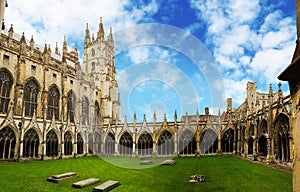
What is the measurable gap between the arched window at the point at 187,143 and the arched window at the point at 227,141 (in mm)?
3812

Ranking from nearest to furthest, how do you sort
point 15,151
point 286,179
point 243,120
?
point 286,179 → point 15,151 → point 243,120

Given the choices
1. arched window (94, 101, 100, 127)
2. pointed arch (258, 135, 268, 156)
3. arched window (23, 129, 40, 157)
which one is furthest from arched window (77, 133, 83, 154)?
pointed arch (258, 135, 268, 156)

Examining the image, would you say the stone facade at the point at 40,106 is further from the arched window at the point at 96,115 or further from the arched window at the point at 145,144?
the arched window at the point at 145,144

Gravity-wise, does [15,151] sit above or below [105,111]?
below

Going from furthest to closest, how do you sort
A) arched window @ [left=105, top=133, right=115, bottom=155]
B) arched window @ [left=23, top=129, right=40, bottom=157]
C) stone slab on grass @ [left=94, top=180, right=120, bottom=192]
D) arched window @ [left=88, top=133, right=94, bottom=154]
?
arched window @ [left=88, top=133, right=94, bottom=154]
arched window @ [left=105, top=133, right=115, bottom=155]
arched window @ [left=23, top=129, right=40, bottom=157]
stone slab on grass @ [left=94, top=180, right=120, bottom=192]

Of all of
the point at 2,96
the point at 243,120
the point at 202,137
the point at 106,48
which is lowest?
the point at 202,137

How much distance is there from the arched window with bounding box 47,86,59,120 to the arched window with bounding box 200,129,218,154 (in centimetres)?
1969

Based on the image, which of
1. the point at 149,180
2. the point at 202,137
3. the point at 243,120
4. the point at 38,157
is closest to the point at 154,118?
the point at 202,137

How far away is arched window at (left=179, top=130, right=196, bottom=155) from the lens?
30.9 m

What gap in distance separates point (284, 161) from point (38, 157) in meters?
24.1

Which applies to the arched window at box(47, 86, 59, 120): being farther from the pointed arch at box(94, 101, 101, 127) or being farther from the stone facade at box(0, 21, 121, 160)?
the pointed arch at box(94, 101, 101, 127)

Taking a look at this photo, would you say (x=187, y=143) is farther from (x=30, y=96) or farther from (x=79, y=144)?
(x=30, y=96)

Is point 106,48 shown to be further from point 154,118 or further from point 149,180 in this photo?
point 149,180

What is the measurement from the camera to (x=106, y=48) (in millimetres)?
53594
